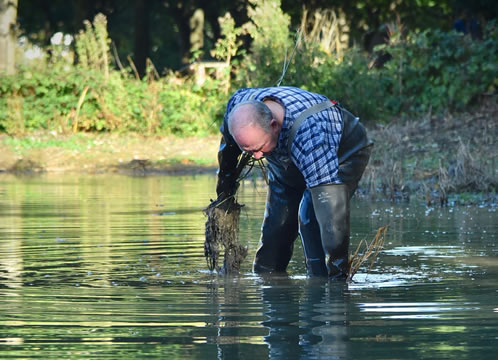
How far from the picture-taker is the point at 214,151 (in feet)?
74.0

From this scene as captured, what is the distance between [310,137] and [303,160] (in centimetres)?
14

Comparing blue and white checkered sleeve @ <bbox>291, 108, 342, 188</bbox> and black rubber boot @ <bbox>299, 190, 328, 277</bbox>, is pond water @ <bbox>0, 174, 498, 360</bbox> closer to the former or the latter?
black rubber boot @ <bbox>299, 190, 328, 277</bbox>

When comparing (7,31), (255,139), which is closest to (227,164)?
(255,139)

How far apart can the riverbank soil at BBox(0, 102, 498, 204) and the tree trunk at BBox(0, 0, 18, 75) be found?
567cm

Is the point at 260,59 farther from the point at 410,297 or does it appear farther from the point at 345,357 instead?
the point at 345,357

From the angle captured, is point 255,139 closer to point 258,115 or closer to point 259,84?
point 258,115

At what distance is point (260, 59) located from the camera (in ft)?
75.6

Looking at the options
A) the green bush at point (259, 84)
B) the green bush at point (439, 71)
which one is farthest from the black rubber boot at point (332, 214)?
the green bush at point (439, 71)

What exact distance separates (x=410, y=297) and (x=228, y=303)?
1.11 metres

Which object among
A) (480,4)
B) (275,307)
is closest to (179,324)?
(275,307)

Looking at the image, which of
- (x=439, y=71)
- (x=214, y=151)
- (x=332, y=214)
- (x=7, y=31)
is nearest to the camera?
(x=332, y=214)

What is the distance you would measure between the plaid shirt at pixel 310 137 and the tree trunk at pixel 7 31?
2306cm

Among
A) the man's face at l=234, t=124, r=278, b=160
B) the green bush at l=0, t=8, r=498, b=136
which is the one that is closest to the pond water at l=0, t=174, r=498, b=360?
the man's face at l=234, t=124, r=278, b=160

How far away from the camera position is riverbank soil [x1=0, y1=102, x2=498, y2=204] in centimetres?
1560
